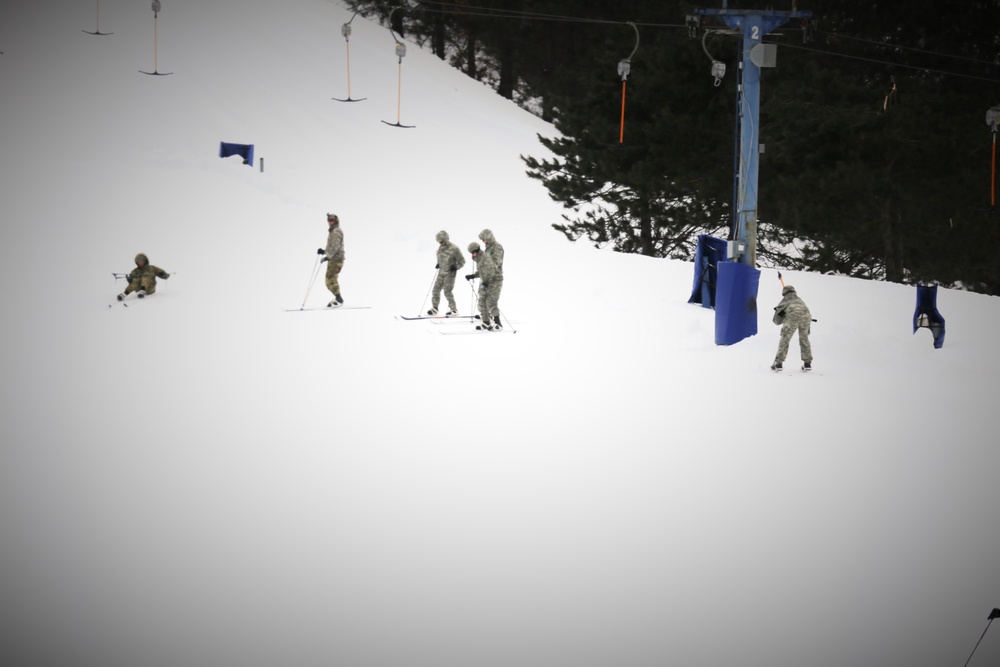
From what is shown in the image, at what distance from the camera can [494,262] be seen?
1667cm

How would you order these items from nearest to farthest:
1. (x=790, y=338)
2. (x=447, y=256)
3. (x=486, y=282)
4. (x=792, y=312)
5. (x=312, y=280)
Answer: (x=792, y=312) < (x=790, y=338) < (x=486, y=282) < (x=447, y=256) < (x=312, y=280)

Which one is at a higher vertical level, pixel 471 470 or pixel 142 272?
pixel 142 272

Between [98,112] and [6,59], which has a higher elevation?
[6,59]

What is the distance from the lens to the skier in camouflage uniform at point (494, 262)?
16.7m

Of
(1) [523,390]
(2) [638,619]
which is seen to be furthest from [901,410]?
(2) [638,619]

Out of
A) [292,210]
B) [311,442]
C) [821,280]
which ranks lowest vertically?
[311,442]

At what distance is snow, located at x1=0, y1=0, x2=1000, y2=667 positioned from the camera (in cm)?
717

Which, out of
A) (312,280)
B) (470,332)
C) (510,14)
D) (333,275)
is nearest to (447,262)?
(470,332)

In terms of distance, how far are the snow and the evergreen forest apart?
179 inches

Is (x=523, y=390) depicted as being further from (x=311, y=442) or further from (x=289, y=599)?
(x=289, y=599)

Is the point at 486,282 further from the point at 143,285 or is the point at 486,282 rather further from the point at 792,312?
the point at 143,285

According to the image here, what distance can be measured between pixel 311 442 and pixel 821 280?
1463 cm

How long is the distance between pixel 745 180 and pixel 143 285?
1196 cm

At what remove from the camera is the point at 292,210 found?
28.3 metres
